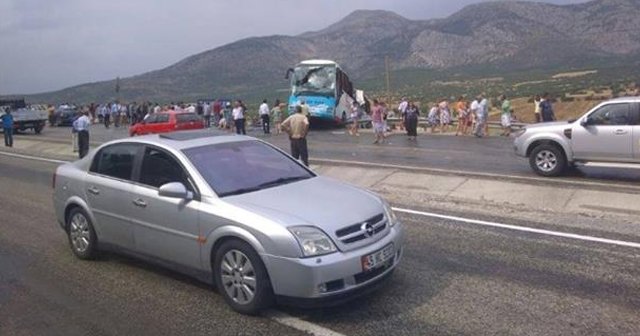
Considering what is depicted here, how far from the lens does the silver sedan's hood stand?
561 cm

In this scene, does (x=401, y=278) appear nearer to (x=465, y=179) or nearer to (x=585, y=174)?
(x=465, y=179)

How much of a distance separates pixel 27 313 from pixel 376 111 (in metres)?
19.7

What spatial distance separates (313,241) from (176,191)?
4.92 feet

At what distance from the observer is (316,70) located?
1303 inches

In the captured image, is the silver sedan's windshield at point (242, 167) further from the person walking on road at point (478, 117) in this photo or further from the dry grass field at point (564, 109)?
the dry grass field at point (564, 109)

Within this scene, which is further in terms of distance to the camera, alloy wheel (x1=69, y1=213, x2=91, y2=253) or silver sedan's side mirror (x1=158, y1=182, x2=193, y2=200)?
alloy wheel (x1=69, y1=213, x2=91, y2=253)

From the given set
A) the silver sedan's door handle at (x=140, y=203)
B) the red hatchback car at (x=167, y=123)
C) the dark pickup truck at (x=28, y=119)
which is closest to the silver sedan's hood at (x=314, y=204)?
the silver sedan's door handle at (x=140, y=203)

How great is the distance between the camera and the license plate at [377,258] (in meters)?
5.61

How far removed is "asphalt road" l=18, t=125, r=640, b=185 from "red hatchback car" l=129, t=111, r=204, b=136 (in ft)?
12.5

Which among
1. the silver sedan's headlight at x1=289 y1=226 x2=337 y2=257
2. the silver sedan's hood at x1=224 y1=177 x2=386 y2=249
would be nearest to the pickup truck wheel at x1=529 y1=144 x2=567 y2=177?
the silver sedan's hood at x1=224 y1=177 x2=386 y2=249

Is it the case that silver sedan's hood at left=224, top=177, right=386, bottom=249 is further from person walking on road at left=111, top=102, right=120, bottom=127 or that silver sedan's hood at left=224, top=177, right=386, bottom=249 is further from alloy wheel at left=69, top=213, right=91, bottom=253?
person walking on road at left=111, top=102, right=120, bottom=127

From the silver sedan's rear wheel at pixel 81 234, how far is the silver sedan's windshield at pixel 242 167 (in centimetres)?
179

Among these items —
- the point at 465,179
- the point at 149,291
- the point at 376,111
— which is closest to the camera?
the point at 149,291

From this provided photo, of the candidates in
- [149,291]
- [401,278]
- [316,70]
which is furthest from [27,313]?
[316,70]
